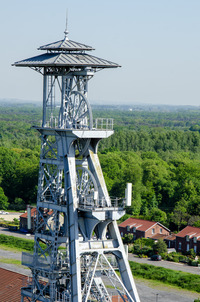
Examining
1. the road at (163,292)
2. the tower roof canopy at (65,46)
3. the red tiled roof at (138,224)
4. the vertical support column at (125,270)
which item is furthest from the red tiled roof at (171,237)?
the tower roof canopy at (65,46)

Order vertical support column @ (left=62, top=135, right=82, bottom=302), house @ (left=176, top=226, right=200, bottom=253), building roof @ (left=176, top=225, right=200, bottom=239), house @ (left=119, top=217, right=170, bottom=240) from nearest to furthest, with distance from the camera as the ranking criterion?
vertical support column @ (left=62, top=135, right=82, bottom=302) → house @ (left=176, top=226, right=200, bottom=253) → building roof @ (left=176, top=225, right=200, bottom=239) → house @ (left=119, top=217, right=170, bottom=240)

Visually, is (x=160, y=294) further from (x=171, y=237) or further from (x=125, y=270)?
(x=125, y=270)

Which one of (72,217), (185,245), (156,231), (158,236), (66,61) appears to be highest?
(66,61)

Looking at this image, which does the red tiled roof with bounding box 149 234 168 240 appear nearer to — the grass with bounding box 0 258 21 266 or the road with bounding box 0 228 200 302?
the road with bounding box 0 228 200 302

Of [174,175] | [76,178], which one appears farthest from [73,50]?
[174,175]

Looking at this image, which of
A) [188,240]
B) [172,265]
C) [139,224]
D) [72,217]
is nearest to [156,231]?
[139,224]

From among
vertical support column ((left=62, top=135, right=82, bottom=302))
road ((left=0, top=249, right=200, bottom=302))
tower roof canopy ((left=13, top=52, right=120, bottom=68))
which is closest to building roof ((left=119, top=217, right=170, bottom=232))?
road ((left=0, top=249, right=200, bottom=302))
